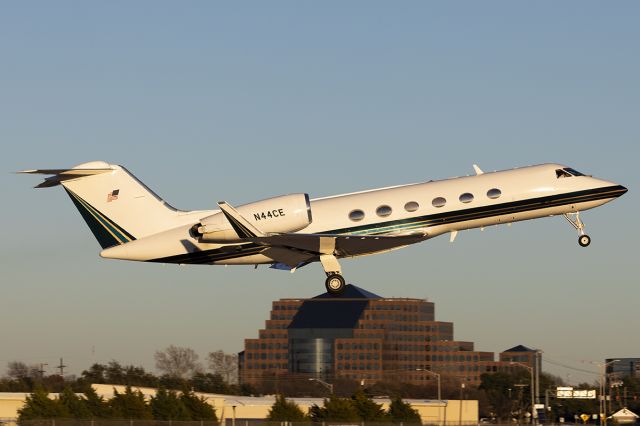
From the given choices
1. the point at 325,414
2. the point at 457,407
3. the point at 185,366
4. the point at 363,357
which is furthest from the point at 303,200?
the point at 363,357

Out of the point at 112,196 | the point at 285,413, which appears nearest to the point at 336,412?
the point at 285,413

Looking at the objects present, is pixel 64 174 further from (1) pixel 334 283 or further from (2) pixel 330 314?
(2) pixel 330 314

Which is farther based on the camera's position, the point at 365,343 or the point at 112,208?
the point at 365,343

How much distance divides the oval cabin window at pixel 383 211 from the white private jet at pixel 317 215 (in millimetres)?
32

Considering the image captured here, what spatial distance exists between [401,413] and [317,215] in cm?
1313

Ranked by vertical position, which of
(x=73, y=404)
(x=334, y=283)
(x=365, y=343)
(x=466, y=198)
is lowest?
(x=73, y=404)

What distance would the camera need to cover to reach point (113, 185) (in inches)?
1487

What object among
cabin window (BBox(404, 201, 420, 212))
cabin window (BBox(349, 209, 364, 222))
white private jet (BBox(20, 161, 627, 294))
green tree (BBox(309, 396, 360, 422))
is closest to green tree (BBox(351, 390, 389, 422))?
green tree (BBox(309, 396, 360, 422))

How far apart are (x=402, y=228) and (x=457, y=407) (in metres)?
24.8

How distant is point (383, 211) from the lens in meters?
34.9

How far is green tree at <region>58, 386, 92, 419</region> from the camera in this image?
141 ft

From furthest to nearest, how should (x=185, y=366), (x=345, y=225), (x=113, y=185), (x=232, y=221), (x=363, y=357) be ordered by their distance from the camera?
(x=363, y=357) < (x=185, y=366) < (x=113, y=185) < (x=345, y=225) < (x=232, y=221)

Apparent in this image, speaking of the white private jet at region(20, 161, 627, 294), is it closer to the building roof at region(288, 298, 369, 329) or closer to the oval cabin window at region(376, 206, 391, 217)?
the oval cabin window at region(376, 206, 391, 217)

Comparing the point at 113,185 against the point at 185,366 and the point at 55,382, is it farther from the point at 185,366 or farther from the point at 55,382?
the point at 185,366
